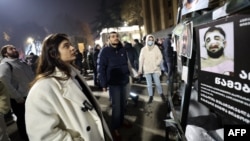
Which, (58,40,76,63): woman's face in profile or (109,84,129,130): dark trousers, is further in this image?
(109,84,129,130): dark trousers

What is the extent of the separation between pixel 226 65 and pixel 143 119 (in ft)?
15.1

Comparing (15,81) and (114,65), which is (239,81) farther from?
(15,81)

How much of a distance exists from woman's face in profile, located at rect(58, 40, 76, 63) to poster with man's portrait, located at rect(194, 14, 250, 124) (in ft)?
3.94

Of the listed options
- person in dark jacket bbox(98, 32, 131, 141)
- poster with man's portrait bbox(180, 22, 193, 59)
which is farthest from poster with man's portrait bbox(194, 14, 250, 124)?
person in dark jacket bbox(98, 32, 131, 141)

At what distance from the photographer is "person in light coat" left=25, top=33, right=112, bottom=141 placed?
2.04 m

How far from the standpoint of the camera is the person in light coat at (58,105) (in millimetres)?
2041

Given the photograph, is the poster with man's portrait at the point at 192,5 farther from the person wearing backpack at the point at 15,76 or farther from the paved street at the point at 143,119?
the person wearing backpack at the point at 15,76

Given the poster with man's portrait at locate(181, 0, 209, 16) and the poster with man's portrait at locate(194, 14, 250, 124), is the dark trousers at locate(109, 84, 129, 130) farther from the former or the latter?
the poster with man's portrait at locate(194, 14, 250, 124)

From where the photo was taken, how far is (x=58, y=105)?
2.11 metres

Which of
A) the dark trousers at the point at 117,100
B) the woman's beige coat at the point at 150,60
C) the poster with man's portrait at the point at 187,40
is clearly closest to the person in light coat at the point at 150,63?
the woman's beige coat at the point at 150,60

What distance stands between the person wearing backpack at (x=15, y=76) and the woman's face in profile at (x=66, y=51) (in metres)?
2.56

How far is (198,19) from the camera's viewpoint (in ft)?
6.88

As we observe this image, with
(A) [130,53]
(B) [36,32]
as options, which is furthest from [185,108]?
(B) [36,32]

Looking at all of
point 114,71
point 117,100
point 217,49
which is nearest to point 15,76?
point 114,71
